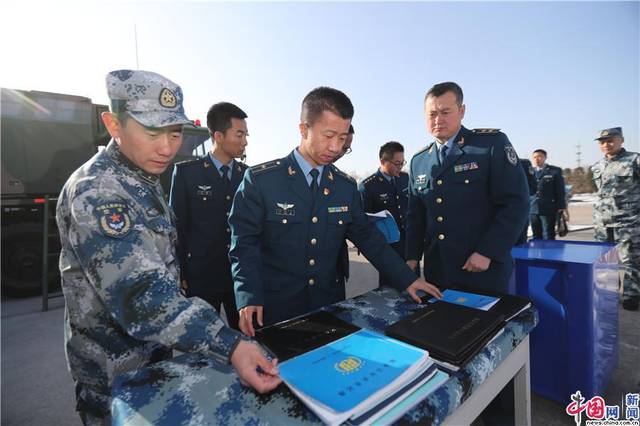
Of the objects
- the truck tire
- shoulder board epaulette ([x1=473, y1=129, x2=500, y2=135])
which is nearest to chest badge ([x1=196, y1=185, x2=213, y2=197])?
shoulder board epaulette ([x1=473, y1=129, x2=500, y2=135])

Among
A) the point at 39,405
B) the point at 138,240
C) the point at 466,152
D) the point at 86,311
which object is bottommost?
the point at 39,405

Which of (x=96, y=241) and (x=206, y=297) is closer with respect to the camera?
(x=96, y=241)

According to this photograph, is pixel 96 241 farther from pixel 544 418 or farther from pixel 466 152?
pixel 544 418

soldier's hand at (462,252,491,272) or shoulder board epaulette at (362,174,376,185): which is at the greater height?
shoulder board epaulette at (362,174,376,185)

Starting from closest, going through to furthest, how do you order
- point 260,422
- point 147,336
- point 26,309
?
point 260,422
point 147,336
point 26,309

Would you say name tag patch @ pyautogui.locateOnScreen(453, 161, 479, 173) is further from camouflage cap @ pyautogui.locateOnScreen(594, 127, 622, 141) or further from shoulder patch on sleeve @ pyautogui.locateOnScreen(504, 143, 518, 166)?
camouflage cap @ pyautogui.locateOnScreen(594, 127, 622, 141)

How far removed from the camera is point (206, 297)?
92.5 inches

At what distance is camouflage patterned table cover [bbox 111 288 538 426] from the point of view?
657mm

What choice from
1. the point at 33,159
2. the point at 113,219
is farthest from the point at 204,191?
the point at 33,159

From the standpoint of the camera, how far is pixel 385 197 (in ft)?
13.1

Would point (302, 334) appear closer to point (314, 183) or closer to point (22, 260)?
point (314, 183)

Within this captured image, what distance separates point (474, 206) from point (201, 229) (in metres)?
1.91

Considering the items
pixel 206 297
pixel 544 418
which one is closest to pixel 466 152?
pixel 544 418

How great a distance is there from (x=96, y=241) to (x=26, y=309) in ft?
17.4
